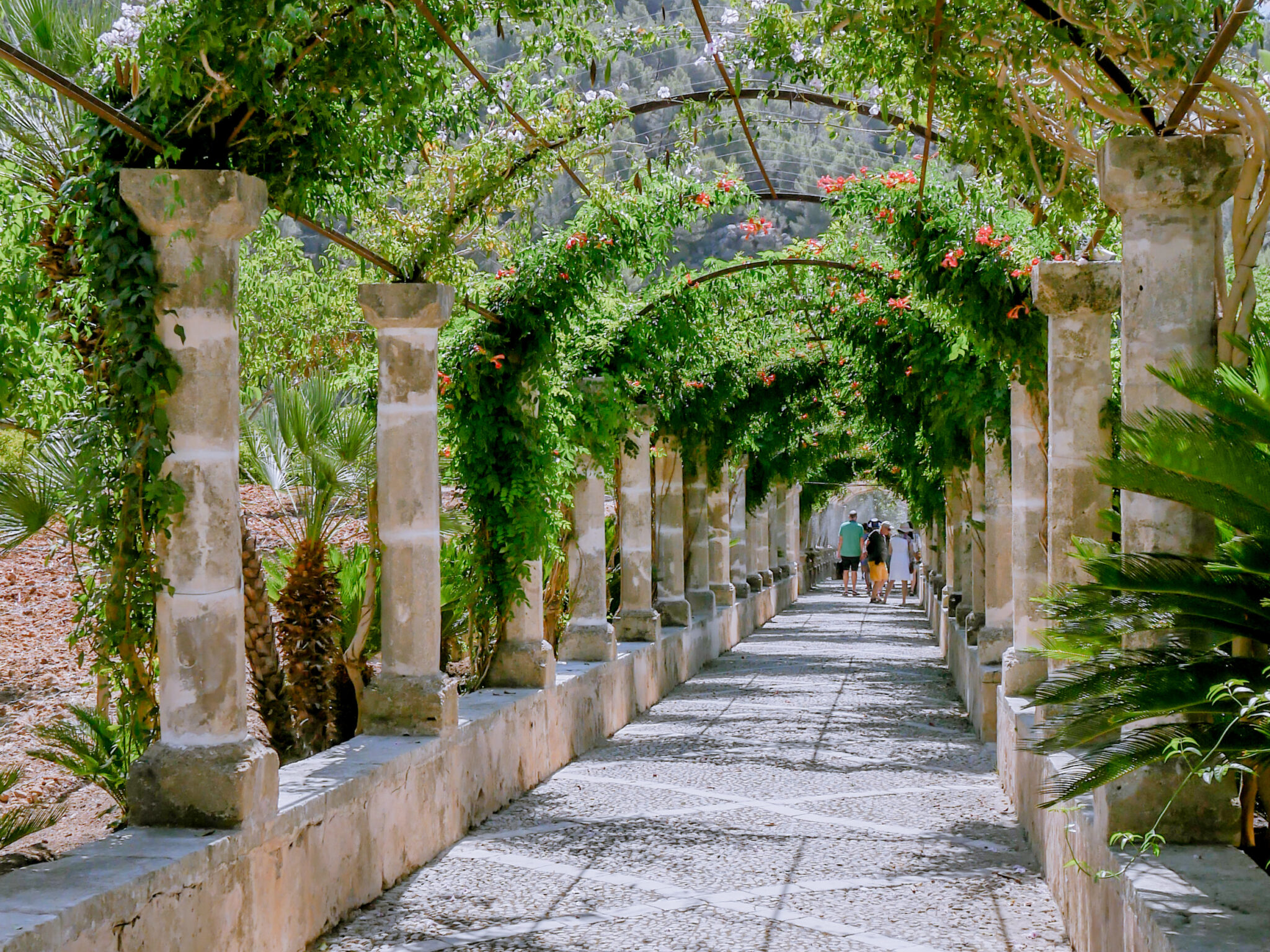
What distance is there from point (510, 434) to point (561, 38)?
303cm

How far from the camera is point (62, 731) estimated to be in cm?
673

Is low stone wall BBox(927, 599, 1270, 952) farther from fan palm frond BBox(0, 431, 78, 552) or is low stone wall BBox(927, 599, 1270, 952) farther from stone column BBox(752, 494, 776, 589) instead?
stone column BBox(752, 494, 776, 589)

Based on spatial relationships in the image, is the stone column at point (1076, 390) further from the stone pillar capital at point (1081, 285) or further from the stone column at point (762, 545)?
the stone column at point (762, 545)

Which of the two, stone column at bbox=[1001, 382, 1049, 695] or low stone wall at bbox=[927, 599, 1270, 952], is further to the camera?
stone column at bbox=[1001, 382, 1049, 695]

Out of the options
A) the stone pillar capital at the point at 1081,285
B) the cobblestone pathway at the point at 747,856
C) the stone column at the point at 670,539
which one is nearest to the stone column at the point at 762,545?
→ the stone column at the point at 670,539

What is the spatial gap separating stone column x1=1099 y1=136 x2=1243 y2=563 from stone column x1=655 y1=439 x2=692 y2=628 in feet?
36.3

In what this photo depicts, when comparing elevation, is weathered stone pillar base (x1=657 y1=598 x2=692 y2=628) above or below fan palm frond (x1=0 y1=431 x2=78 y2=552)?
below

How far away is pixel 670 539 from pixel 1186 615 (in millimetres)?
11552

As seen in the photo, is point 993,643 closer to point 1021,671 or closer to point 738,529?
point 1021,671

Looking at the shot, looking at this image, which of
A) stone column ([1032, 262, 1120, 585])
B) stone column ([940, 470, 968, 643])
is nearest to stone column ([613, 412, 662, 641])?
stone column ([940, 470, 968, 643])

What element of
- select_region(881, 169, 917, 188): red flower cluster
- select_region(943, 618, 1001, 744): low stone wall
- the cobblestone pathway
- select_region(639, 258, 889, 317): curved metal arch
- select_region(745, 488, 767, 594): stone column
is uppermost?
select_region(881, 169, 917, 188): red flower cluster

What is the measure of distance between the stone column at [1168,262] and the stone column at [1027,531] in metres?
3.38

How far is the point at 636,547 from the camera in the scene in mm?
13164

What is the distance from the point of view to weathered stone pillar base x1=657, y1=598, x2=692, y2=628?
15211mm
